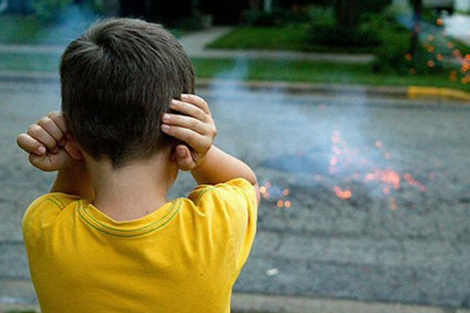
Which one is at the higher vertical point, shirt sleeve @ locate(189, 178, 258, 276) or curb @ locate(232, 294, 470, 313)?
shirt sleeve @ locate(189, 178, 258, 276)

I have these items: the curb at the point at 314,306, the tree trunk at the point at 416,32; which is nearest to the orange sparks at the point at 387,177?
the curb at the point at 314,306

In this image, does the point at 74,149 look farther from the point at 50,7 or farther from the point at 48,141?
the point at 50,7

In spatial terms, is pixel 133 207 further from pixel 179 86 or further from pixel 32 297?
pixel 32 297

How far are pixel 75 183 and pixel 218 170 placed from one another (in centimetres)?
31

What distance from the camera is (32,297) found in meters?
3.89

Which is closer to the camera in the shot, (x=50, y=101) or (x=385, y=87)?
(x=50, y=101)

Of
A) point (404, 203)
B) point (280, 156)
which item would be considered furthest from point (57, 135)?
point (280, 156)

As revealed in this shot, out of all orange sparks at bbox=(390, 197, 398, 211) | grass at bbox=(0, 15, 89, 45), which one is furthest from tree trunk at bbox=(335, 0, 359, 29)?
orange sparks at bbox=(390, 197, 398, 211)

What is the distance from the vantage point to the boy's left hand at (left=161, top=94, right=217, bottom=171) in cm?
137

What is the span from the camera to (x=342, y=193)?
5.93 m

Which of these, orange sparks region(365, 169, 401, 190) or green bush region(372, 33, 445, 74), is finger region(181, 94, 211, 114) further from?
green bush region(372, 33, 445, 74)

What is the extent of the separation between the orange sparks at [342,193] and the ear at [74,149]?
450 cm

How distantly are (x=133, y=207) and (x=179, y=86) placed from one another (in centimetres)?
25

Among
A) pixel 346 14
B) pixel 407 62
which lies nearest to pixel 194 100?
pixel 407 62
